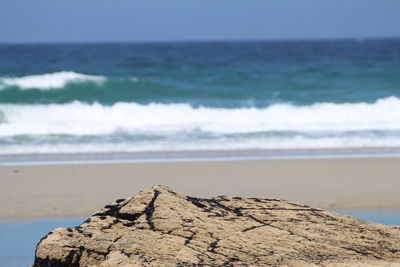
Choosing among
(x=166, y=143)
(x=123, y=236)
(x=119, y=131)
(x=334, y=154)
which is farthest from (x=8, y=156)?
(x=123, y=236)

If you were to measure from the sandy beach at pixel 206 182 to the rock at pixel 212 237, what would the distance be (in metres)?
3.33

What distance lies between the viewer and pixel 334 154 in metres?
10.8

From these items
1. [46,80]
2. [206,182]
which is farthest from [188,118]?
[206,182]

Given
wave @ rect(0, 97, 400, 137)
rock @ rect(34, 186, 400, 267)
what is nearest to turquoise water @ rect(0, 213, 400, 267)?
rock @ rect(34, 186, 400, 267)

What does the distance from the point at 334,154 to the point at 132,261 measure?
811 cm

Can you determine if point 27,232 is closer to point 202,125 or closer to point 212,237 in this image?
point 212,237

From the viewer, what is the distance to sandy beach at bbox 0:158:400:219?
7.30 m

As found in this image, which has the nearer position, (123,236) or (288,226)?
(123,236)

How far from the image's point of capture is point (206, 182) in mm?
8383

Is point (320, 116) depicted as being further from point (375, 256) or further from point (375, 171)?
point (375, 256)

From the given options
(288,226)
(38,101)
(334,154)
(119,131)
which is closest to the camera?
(288,226)

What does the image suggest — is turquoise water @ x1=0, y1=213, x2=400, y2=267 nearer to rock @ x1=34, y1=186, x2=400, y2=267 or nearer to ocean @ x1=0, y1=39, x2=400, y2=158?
rock @ x1=34, y1=186, x2=400, y2=267

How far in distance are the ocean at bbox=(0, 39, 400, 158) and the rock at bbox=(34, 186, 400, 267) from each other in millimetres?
7800

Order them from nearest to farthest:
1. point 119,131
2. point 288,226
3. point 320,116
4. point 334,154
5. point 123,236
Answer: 1. point 123,236
2. point 288,226
3. point 334,154
4. point 119,131
5. point 320,116
